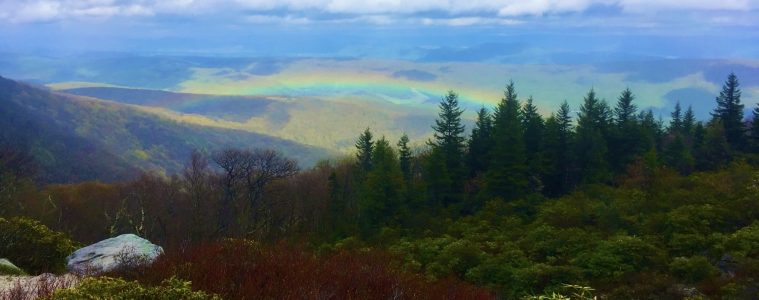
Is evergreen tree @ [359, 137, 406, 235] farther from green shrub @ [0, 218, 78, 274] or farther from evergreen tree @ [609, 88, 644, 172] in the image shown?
green shrub @ [0, 218, 78, 274]

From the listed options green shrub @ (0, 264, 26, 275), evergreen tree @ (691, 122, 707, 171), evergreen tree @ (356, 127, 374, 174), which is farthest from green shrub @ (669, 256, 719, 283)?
evergreen tree @ (356, 127, 374, 174)

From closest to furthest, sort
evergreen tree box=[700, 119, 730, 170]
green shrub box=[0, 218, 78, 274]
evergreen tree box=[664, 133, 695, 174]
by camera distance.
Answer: green shrub box=[0, 218, 78, 274], evergreen tree box=[664, 133, 695, 174], evergreen tree box=[700, 119, 730, 170]

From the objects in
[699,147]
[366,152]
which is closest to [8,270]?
[366,152]

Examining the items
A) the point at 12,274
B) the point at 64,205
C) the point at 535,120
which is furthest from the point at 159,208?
the point at 12,274

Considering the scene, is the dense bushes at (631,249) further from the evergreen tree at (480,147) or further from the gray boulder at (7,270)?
the evergreen tree at (480,147)

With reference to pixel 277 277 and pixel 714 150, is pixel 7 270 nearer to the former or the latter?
pixel 277 277

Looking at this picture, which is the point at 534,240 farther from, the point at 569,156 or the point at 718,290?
the point at 569,156
